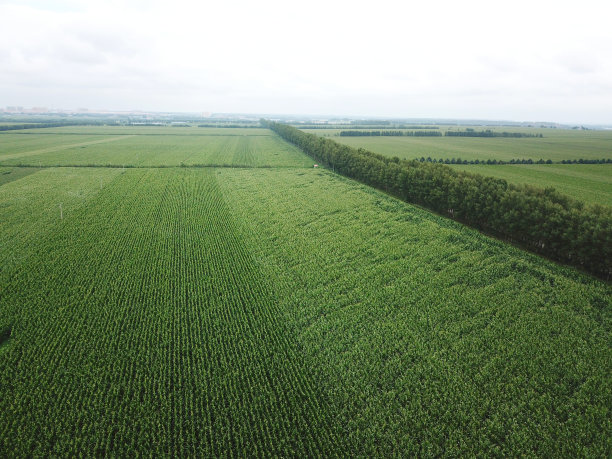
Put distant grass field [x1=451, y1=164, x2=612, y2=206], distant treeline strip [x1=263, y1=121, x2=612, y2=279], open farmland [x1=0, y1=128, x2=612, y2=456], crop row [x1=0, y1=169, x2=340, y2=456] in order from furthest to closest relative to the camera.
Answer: distant grass field [x1=451, y1=164, x2=612, y2=206] < distant treeline strip [x1=263, y1=121, x2=612, y2=279] < open farmland [x1=0, y1=128, x2=612, y2=456] < crop row [x1=0, y1=169, x2=340, y2=456]

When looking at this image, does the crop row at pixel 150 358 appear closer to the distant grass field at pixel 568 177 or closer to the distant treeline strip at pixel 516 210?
the distant treeline strip at pixel 516 210

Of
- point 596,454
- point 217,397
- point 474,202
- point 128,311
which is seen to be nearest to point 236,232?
point 128,311

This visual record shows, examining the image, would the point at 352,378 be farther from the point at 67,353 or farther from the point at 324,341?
the point at 67,353

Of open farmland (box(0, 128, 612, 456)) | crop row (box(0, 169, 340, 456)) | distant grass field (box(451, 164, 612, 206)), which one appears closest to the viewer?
crop row (box(0, 169, 340, 456))

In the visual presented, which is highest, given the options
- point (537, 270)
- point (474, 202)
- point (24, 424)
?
point (474, 202)

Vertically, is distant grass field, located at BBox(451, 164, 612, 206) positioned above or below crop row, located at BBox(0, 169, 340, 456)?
above

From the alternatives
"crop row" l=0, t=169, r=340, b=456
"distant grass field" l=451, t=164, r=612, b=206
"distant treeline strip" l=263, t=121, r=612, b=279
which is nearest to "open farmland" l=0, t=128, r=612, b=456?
"crop row" l=0, t=169, r=340, b=456

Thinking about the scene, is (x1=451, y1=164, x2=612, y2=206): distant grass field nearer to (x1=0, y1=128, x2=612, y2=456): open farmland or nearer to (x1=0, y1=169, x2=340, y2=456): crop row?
(x1=0, y1=128, x2=612, y2=456): open farmland
